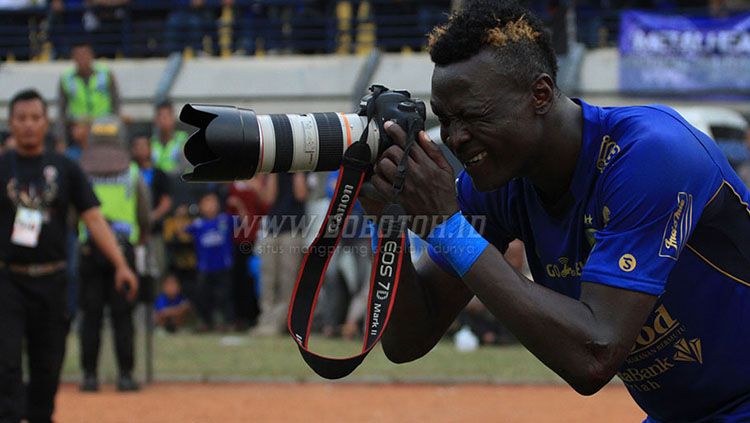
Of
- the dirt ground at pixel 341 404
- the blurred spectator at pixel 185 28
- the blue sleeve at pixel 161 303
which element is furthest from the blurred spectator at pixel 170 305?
the blurred spectator at pixel 185 28

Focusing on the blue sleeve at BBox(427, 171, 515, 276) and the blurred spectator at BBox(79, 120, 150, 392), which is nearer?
the blue sleeve at BBox(427, 171, 515, 276)

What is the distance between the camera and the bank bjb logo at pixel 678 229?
11.4 ft

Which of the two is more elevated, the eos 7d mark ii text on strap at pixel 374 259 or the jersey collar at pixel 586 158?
the jersey collar at pixel 586 158

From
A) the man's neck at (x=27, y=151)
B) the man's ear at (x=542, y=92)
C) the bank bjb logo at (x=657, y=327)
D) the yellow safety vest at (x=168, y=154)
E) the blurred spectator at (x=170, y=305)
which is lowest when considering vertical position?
the blurred spectator at (x=170, y=305)

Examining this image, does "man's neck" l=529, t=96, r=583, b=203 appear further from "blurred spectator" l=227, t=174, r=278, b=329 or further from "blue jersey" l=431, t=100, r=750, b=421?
"blurred spectator" l=227, t=174, r=278, b=329

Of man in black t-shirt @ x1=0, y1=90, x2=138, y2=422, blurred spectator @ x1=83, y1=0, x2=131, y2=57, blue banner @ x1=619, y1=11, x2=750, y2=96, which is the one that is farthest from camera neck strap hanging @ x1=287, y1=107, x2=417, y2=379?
blurred spectator @ x1=83, y1=0, x2=131, y2=57

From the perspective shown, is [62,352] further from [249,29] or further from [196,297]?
[249,29]

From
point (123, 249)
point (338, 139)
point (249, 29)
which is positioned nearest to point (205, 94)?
point (249, 29)

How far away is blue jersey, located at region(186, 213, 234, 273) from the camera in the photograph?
1439 centimetres

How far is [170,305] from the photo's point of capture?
582 inches

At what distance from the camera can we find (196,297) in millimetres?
14766

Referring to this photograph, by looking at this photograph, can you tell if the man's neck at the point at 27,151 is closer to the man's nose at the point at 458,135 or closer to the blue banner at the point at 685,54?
the man's nose at the point at 458,135

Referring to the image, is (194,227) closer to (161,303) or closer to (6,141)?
(161,303)

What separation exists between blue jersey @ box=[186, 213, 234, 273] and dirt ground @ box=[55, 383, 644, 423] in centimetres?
346
